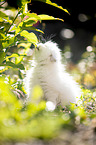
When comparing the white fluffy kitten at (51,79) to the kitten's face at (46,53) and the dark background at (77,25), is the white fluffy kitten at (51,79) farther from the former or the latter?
the dark background at (77,25)

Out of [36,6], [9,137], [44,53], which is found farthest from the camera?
[36,6]

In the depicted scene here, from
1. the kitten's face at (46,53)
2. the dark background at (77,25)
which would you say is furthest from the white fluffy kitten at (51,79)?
the dark background at (77,25)

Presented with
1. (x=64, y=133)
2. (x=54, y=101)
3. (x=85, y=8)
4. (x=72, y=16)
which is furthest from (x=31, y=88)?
(x=85, y=8)

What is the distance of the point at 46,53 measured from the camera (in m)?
1.93

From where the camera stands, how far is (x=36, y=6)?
127 inches

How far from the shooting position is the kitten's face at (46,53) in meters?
1.91

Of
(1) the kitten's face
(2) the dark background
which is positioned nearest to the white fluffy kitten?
(1) the kitten's face

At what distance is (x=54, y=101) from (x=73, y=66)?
Result: 205cm

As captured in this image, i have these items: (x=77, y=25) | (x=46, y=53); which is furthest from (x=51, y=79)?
(x=77, y=25)

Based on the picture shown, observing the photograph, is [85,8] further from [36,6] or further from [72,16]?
[36,6]

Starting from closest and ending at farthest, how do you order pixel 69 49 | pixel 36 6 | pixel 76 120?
pixel 76 120 → pixel 36 6 → pixel 69 49

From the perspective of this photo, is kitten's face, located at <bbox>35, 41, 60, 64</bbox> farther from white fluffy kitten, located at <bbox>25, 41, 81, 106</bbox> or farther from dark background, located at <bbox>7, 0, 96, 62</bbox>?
dark background, located at <bbox>7, 0, 96, 62</bbox>

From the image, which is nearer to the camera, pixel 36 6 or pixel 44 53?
pixel 44 53

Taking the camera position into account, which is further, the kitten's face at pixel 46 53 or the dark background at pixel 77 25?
the dark background at pixel 77 25
